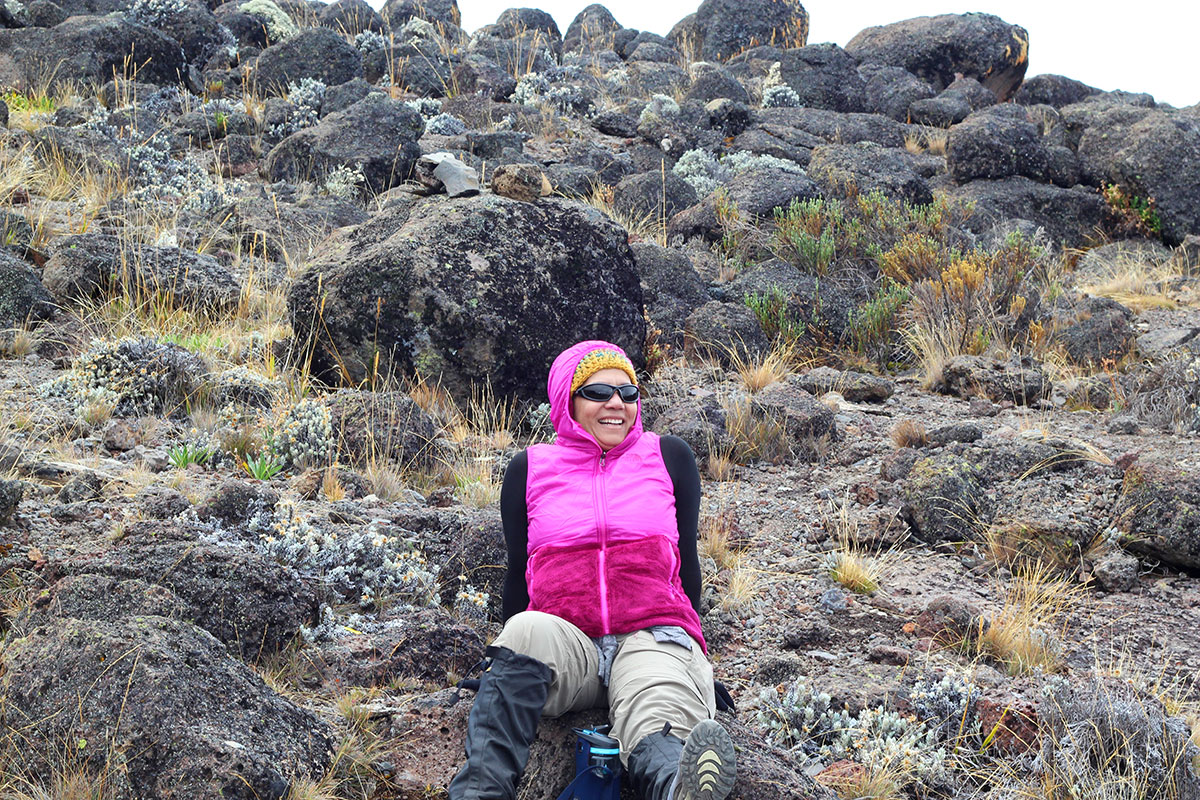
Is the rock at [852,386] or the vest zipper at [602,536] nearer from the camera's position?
the vest zipper at [602,536]

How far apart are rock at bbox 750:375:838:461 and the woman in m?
3.20

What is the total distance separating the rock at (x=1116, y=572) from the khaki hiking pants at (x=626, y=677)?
2600 mm

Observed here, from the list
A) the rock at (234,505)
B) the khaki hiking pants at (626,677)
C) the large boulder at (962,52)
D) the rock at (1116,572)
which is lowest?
the rock at (1116,572)

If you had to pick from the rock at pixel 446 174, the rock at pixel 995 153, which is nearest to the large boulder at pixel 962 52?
the rock at pixel 995 153

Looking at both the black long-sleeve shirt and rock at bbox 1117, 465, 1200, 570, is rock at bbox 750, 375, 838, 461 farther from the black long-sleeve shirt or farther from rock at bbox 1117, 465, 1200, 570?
the black long-sleeve shirt

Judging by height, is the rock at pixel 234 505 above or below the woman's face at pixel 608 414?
below

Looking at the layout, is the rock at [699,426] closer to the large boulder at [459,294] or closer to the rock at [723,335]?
the large boulder at [459,294]

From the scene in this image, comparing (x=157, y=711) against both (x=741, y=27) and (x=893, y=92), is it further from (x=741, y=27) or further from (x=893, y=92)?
(x=741, y=27)

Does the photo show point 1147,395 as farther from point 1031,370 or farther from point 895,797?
point 895,797

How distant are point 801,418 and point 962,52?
49.0 ft

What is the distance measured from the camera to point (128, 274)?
7035mm

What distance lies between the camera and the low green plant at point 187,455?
503cm

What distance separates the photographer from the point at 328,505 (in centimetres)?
473

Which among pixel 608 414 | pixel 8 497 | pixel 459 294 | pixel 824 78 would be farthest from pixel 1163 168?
pixel 8 497
